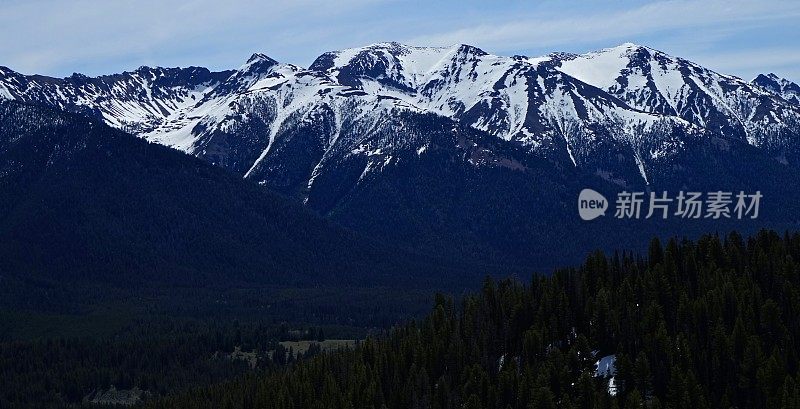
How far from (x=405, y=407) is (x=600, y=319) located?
3345 cm

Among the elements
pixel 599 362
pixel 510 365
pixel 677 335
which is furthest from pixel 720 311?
pixel 510 365

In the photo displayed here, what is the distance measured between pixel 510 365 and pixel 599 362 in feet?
44.4

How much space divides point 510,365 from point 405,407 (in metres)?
17.6

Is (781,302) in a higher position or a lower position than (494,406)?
higher

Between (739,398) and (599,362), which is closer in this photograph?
(739,398)

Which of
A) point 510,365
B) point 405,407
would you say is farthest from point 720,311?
point 405,407

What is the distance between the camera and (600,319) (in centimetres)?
19900

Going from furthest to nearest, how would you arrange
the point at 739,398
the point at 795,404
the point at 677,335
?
the point at 677,335
the point at 739,398
the point at 795,404

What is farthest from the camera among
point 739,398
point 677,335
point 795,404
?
point 677,335

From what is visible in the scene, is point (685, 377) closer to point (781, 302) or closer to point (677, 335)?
point (677, 335)

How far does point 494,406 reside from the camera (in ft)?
610

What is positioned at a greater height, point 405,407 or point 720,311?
point 720,311

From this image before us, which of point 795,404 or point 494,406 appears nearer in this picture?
point 795,404

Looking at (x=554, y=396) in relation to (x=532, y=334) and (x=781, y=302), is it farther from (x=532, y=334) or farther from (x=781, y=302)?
(x=781, y=302)
